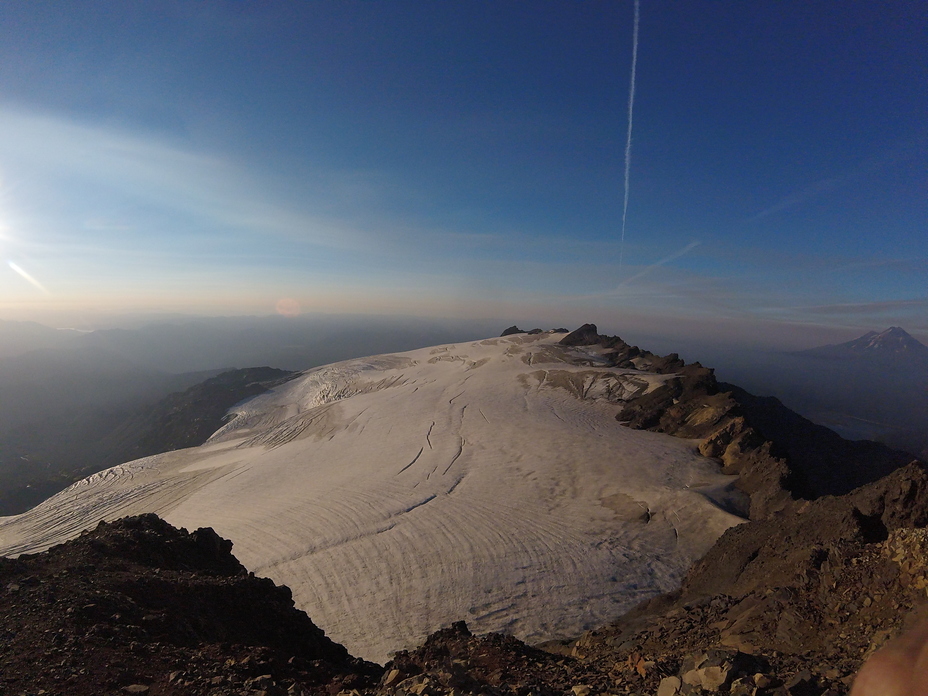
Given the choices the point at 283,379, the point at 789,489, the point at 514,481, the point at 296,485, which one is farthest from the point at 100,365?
the point at 789,489

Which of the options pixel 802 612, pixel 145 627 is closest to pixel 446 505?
pixel 145 627

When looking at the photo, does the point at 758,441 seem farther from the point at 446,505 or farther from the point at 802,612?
the point at 802,612

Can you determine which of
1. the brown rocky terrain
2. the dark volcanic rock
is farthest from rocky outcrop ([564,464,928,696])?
the dark volcanic rock

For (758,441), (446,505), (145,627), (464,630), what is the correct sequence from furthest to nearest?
(758,441), (446,505), (464,630), (145,627)

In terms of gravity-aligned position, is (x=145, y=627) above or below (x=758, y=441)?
above

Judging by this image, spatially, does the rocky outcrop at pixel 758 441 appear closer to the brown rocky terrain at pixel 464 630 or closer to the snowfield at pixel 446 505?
the snowfield at pixel 446 505

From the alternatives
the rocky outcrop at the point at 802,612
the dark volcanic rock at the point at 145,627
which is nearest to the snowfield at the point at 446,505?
the rocky outcrop at the point at 802,612

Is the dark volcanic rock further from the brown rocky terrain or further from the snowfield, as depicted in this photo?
the snowfield

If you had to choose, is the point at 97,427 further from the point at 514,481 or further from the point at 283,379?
the point at 514,481
